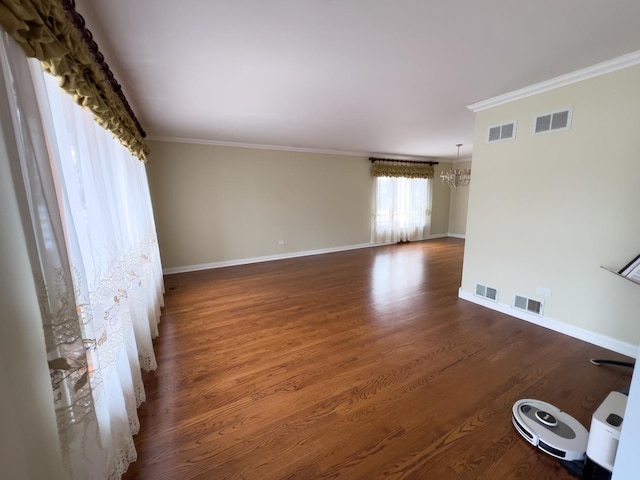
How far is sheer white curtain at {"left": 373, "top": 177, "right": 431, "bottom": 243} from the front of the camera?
672cm

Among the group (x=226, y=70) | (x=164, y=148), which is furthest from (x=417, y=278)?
(x=164, y=148)

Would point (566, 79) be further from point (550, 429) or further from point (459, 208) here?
point (459, 208)

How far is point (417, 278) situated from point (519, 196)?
1950 mm

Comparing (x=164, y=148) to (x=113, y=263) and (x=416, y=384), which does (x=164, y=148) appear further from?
(x=416, y=384)

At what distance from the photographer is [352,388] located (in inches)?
73.6

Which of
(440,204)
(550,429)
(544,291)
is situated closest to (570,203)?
(544,291)

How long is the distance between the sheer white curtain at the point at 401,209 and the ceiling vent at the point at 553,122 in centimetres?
406

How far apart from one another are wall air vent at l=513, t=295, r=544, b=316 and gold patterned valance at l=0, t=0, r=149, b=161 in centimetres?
387

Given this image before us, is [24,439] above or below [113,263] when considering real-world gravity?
below

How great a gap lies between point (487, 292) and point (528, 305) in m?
0.42

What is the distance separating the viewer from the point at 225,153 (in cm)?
485

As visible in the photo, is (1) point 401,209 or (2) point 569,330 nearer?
(2) point 569,330

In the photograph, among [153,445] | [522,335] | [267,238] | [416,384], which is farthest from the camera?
[267,238]

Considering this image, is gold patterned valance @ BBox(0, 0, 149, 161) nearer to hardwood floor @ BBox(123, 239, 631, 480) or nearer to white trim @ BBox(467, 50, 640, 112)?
hardwood floor @ BBox(123, 239, 631, 480)
